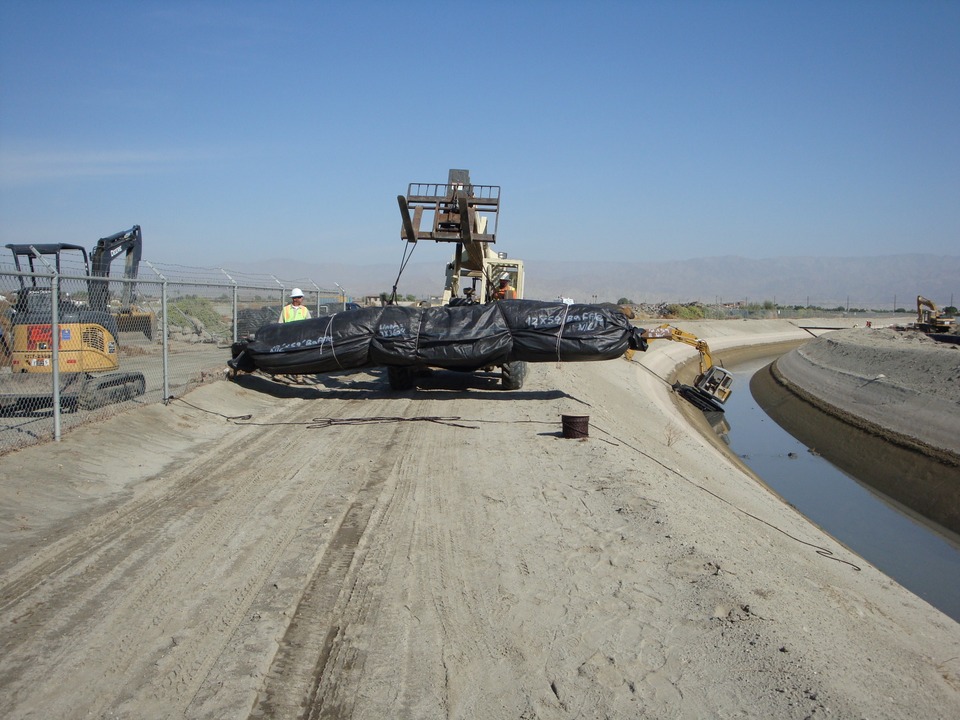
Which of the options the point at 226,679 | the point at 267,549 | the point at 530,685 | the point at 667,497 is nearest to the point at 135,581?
the point at 267,549

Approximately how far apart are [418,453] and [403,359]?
12.1ft

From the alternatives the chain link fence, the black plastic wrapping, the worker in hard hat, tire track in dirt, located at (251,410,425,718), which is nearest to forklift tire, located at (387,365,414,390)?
the black plastic wrapping

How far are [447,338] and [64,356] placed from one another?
18.7 feet

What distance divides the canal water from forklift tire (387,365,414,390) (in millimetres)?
7599

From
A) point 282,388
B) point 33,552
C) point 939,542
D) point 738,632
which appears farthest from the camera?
point 282,388

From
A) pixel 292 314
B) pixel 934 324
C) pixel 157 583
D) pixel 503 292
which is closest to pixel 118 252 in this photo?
pixel 292 314

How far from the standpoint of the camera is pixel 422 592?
5.43 metres

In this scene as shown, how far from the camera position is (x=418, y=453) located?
370 inches

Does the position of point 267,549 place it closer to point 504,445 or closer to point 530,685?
point 530,685

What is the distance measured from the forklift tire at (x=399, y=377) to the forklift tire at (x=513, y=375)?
6.05 ft

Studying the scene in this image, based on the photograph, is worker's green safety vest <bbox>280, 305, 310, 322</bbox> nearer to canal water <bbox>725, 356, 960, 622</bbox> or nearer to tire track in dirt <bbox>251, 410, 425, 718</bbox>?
tire track in dirt <bbox>251, 410, 425, 718</bbox>

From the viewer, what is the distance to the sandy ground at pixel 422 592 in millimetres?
4254

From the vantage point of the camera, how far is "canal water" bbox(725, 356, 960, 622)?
1057cm

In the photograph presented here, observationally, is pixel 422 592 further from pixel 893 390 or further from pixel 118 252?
pixel 893 390
